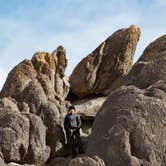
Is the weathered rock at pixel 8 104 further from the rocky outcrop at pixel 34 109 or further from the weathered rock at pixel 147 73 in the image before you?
the weathered rock at pixel 147 73

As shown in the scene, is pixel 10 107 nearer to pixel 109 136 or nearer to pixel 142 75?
pixel 142 75

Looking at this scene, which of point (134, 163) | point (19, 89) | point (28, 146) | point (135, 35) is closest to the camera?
point (134, 163)

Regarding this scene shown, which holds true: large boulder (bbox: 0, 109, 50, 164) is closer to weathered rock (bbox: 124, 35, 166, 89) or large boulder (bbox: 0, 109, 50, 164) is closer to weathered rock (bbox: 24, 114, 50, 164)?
weathered rock (bbox: 24, 114, 50, 164)

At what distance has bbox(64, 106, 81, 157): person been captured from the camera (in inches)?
1228

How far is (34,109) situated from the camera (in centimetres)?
3469

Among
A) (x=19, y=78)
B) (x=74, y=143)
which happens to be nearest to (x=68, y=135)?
(x=74, y=143)

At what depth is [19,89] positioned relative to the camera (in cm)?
3894

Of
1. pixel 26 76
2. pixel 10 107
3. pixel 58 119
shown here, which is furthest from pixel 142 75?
pixel 26 76

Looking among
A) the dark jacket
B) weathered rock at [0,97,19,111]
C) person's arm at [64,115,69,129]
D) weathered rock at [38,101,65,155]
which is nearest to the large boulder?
weathered rock at [38,101,65,155]

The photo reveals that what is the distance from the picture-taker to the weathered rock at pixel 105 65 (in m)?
43.8

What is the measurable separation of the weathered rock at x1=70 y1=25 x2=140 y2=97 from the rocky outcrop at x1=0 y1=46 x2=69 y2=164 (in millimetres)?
1253

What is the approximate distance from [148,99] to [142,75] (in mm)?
4796

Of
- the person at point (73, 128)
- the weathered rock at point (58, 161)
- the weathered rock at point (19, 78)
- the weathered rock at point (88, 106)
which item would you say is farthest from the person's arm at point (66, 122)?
the weathered rock at point (88, 106)

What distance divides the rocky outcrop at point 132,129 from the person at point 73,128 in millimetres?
2875
